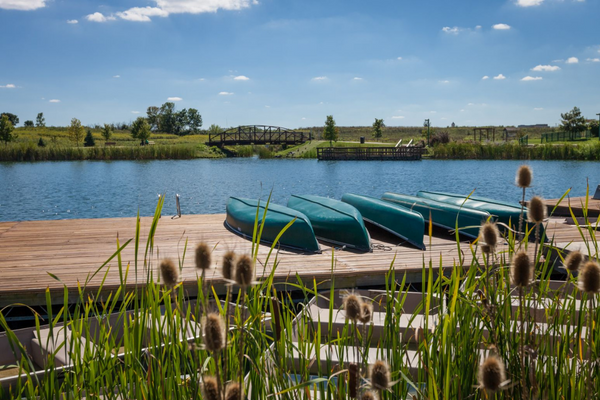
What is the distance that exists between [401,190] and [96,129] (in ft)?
283

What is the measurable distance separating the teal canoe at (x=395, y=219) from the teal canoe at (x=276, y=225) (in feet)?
4.57

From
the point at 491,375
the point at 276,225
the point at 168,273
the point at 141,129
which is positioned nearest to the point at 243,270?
the point at 168,273

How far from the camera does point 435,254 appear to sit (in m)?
6.29

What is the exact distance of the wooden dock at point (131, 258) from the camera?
16.7ft

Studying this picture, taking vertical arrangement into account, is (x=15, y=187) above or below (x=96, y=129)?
below

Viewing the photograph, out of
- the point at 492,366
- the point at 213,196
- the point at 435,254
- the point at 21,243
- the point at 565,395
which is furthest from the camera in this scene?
the point at 213,196

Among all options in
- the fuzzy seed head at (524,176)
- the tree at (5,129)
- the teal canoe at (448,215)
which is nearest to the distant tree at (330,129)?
the tree at (5,129)

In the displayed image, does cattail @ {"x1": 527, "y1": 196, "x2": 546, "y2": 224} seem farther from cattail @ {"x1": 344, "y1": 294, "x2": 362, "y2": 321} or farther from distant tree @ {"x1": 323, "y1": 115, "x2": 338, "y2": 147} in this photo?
distant tree @ {"x1": 323, "y1": 115, "x2": 338, "y2": 147}

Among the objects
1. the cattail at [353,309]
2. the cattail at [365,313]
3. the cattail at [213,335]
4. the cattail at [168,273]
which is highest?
the cattail at [168,273]

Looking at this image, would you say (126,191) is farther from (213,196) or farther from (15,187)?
(15,187)

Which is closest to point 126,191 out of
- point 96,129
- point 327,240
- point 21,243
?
point 21,243

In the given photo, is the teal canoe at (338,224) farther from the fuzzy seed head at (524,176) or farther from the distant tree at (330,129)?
the distant tree at (330,129)

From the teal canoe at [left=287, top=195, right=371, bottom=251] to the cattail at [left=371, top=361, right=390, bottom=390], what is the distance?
18.9 feet

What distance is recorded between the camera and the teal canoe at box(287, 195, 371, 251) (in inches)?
267
